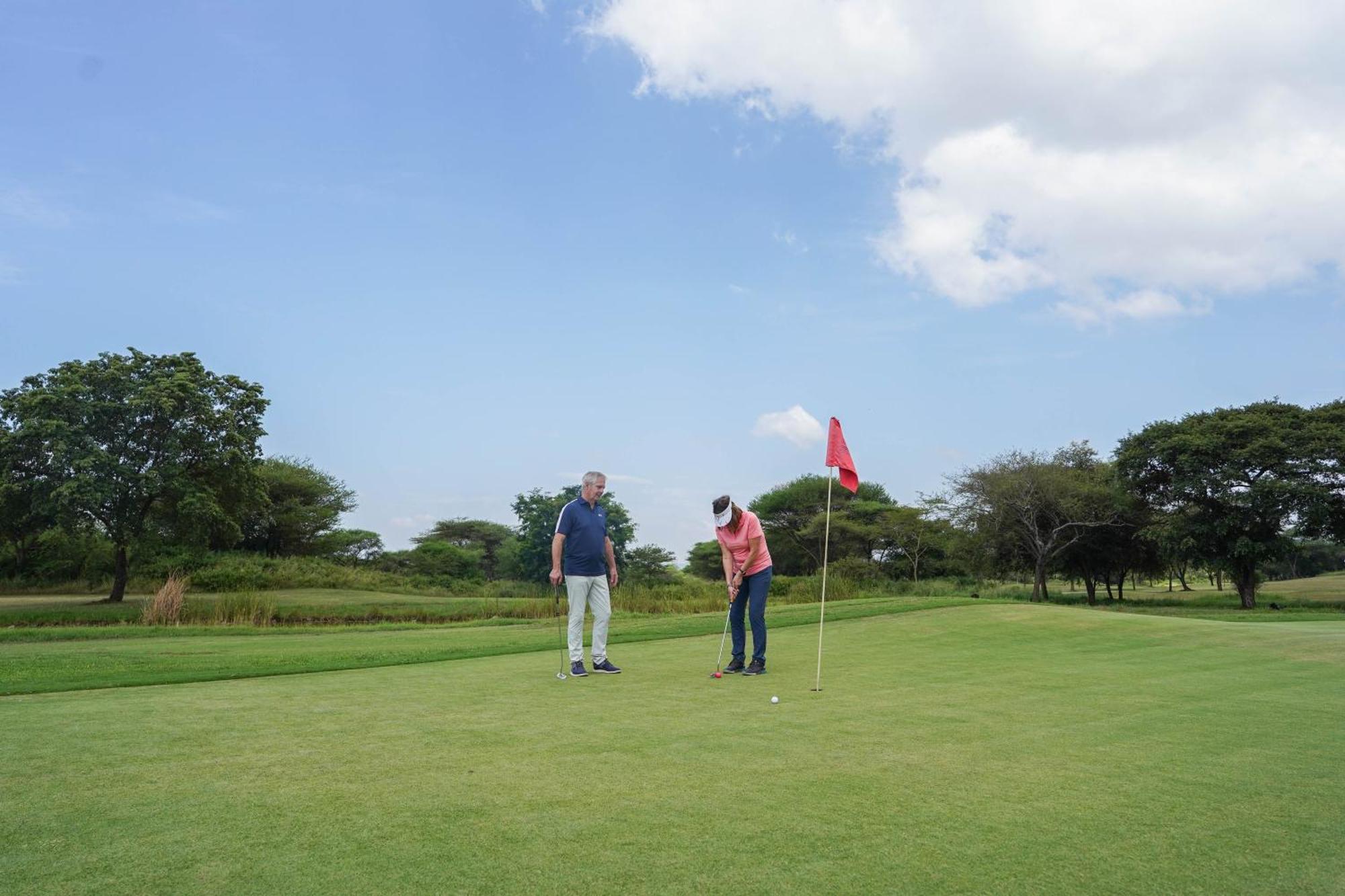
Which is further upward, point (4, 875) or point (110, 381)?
point (110, 381)

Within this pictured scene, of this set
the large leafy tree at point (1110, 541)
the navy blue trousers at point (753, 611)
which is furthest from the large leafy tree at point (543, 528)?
the navy blue trousers at point (753, 611)

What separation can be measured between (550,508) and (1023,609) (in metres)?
40.9

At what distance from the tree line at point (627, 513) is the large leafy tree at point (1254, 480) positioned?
10 centimetres

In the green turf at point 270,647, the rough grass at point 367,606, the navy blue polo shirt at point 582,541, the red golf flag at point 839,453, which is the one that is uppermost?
the red golf flag at point 839,453

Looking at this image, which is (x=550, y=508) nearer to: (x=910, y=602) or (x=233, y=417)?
(x=233, y=417)

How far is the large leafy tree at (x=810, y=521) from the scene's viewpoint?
217 ft

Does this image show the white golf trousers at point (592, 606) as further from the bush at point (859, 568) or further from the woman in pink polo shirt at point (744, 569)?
the bush at point (859, 568)

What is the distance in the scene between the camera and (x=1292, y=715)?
6.46 metres

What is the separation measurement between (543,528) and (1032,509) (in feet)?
98.3

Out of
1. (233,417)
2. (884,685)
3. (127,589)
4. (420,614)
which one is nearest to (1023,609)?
(884,685)

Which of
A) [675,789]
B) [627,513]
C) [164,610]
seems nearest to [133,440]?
[164,610]

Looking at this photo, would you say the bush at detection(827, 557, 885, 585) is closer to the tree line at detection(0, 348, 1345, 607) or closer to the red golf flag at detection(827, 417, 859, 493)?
the tree line at detection(0, 348, 1345, 607)

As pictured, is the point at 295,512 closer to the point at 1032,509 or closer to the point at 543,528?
the point at 543,528

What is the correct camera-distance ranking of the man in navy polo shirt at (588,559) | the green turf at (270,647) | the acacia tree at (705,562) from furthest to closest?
the acacia tree at (705,562) → the green turf at (270,647) → the man in navy polo shirt at (588,559)
